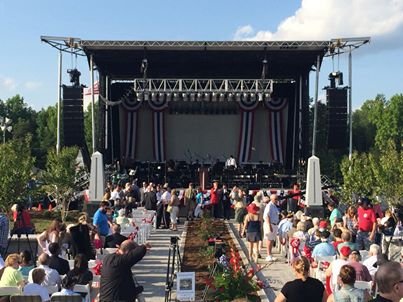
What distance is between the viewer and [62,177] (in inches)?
779

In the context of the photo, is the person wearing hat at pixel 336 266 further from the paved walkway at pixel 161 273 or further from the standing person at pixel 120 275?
the standing person at pixel 120 275

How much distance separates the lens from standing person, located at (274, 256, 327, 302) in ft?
15.4

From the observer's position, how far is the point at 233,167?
27.7 metres

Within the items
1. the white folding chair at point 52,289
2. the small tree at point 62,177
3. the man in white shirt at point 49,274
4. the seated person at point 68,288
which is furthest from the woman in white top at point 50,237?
the small tree at point 62,177

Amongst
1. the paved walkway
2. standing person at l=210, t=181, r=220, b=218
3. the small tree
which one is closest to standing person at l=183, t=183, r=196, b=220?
standing person at l=210, t=181, r=220, b=218

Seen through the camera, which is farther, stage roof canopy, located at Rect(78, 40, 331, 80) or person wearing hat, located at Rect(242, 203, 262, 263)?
stage roof canopy, located at Rect(78, 40, 331, 80)

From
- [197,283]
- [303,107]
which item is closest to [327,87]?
[303,107]

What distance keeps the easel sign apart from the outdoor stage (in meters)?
17.1

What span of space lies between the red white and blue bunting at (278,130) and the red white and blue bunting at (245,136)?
104cm

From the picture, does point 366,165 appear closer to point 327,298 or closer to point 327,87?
point 327,87

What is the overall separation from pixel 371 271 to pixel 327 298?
10.4 ft

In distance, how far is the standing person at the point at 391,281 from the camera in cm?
295

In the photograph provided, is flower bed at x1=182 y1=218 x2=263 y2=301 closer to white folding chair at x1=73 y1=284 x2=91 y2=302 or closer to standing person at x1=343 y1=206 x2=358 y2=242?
white folding chair at x1=73 y1=284 x2=91 y2=302

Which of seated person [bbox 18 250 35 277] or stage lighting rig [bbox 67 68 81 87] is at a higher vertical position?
stage lighting rig [bbox 67 68 81 87]
